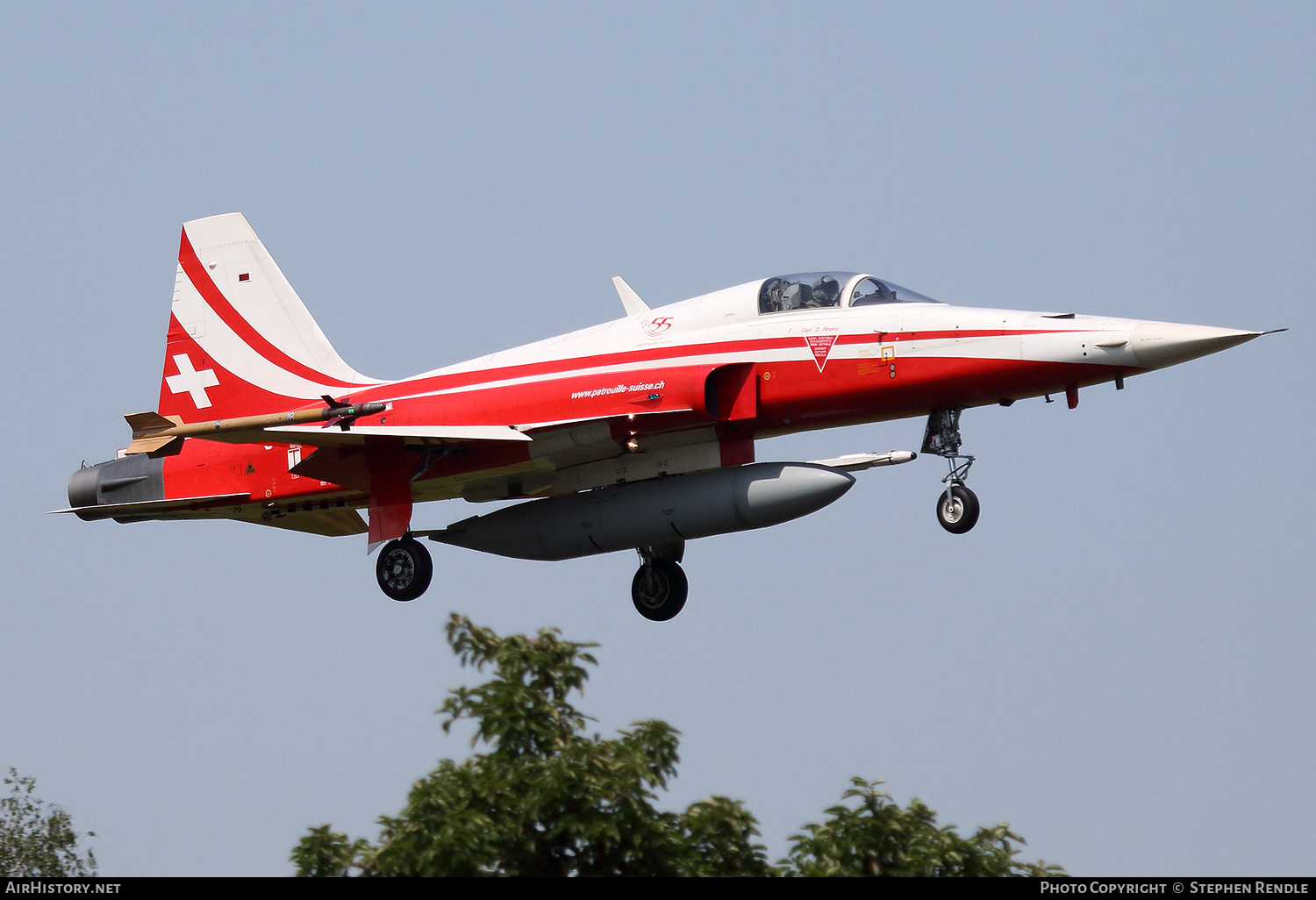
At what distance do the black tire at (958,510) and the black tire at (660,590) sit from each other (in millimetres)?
4889

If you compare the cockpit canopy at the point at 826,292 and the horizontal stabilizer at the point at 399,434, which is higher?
the cockpit canopy at the point at 826,292

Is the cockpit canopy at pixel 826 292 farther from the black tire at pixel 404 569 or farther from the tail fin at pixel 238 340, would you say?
the tail fin at pixel 238 340

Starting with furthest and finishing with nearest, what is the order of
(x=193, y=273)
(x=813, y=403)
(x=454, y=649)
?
(x=193, y=273) → (x=813, y=403) → (x=454, y=649)

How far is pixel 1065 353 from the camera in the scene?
19312 millimetres

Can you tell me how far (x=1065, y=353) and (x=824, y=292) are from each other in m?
3.14

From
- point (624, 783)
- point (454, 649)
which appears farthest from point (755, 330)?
point (624, 783)

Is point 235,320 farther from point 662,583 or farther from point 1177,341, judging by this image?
point 1177,341

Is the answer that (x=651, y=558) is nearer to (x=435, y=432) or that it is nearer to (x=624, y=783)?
(x=435, y=432)

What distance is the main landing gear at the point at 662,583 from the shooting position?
23734 mm

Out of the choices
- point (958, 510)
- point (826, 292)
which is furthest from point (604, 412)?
point (958, 510)

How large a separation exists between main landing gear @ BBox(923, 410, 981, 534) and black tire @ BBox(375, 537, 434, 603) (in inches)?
267

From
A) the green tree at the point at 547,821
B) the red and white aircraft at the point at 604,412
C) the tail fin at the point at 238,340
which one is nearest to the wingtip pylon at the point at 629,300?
the red and white aircraft at the point at 604,412

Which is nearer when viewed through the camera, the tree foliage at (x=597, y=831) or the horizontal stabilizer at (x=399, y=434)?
the tree foliage at (x=597, y=831)
